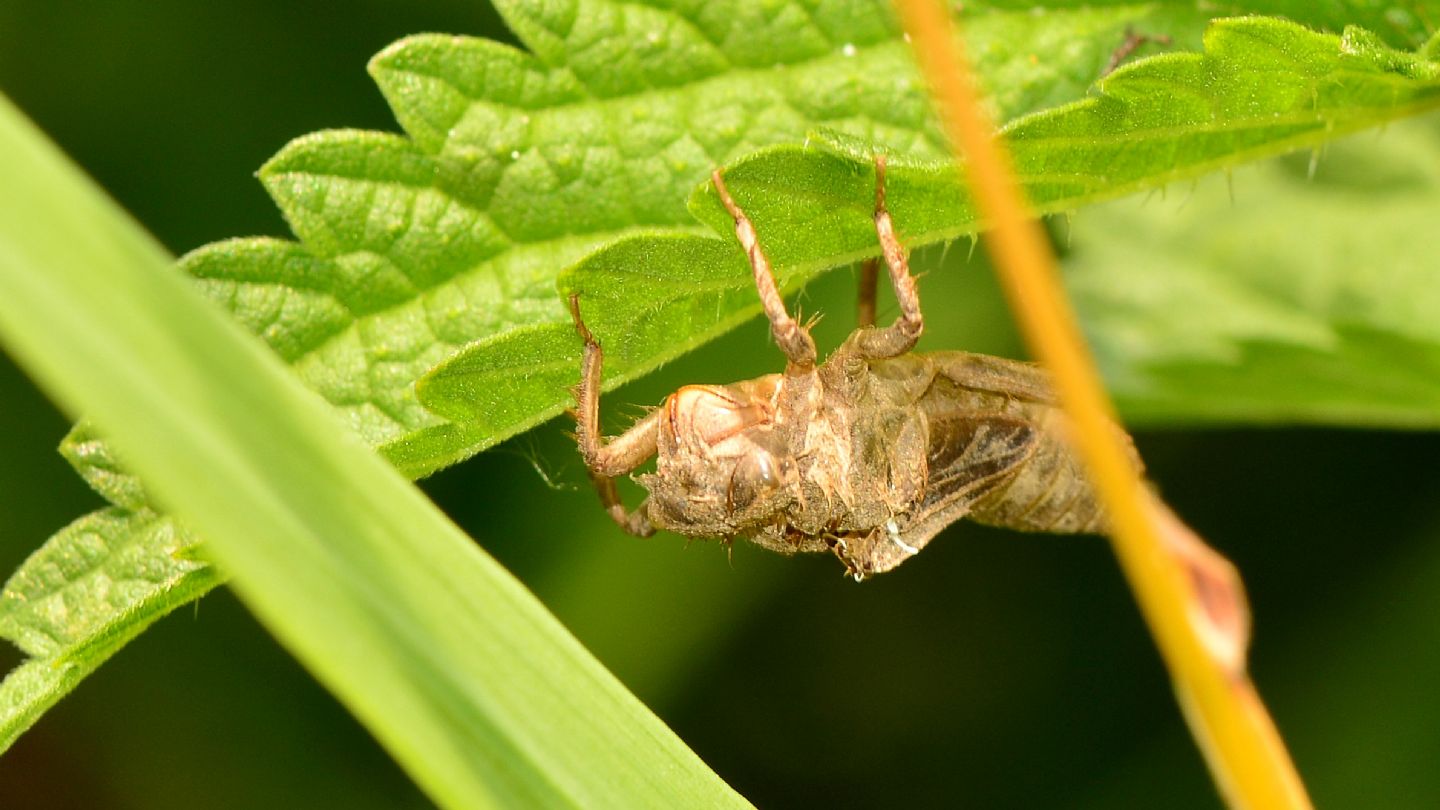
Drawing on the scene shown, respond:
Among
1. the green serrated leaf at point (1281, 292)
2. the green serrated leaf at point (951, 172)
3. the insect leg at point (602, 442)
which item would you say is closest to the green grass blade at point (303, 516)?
the green serrated leaf at point (951, 172)

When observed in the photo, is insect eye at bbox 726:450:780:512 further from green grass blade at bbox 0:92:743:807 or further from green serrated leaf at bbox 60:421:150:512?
green serrated leaf at bbox 60:421:150:512

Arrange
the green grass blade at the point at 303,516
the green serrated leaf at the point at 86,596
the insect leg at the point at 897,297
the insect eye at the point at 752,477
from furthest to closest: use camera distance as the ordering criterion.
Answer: the insect eye at the point at 752,477 → the insect leg at the point at 897,297 → the green serrated leaf at the point at 86,596 → the green grass blade at the point at 303,516

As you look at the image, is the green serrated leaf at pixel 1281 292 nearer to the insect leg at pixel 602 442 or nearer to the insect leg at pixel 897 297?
the insect leg at pixel 897 297

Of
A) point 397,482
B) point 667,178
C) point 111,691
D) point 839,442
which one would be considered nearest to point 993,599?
point 839,442

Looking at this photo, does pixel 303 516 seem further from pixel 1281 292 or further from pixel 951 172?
pixel 1281 292

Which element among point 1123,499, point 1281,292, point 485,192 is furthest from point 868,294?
point 1123,499

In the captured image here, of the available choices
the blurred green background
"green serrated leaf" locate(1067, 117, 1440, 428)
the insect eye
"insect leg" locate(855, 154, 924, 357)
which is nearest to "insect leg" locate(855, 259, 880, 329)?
"insect leg" locate(855, 154, 924, 357)
